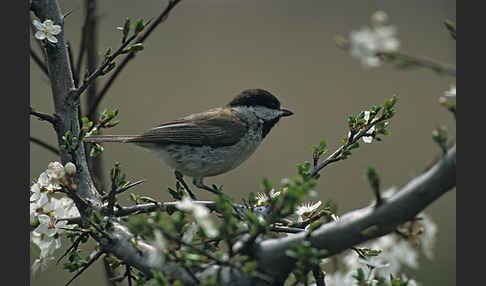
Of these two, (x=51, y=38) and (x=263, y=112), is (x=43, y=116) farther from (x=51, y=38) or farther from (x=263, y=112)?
(x=263, y=112)

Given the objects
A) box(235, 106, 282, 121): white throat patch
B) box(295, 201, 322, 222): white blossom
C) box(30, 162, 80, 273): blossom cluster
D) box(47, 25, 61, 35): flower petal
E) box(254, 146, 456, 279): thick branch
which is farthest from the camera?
box(235, 106, 282, 121): white throat patch

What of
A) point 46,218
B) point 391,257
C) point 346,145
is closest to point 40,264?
point 46,218

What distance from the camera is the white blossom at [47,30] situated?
185 cm

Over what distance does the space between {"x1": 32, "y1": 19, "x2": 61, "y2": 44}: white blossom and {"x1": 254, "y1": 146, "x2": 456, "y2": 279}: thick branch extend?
1169mm

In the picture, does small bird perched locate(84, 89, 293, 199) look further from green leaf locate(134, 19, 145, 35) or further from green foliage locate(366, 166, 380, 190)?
green foliage locate(366, 166, 380, 190)

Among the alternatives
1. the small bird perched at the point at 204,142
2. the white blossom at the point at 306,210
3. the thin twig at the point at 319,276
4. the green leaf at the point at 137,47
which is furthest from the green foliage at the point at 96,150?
the thin twig at the point at 319,276

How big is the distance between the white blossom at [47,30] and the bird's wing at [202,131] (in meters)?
1.12

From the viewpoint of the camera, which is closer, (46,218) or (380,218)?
(380,218)

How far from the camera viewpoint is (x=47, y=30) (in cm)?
188

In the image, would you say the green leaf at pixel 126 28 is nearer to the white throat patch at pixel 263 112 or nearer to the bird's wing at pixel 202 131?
the bird's wing at pixel 202 131

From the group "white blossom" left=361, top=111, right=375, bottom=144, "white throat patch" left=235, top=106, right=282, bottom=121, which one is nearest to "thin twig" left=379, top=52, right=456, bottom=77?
"white blossom" left=361, top=111, right=375, bottom=144

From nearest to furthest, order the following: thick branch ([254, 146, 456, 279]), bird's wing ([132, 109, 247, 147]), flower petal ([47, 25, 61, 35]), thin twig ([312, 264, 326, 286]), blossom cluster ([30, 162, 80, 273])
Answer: thick branch ([254, 146, 456, 279]) → thin twig ([312, 264, 326, 286]) → blossom cluster ([30, 162, 80, 273]) → flower petal ([47, 25, 61, 35]) → bird's wing ([132, 109, 247, 147])

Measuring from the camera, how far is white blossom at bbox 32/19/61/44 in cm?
185

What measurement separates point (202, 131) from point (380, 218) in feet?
6.98
